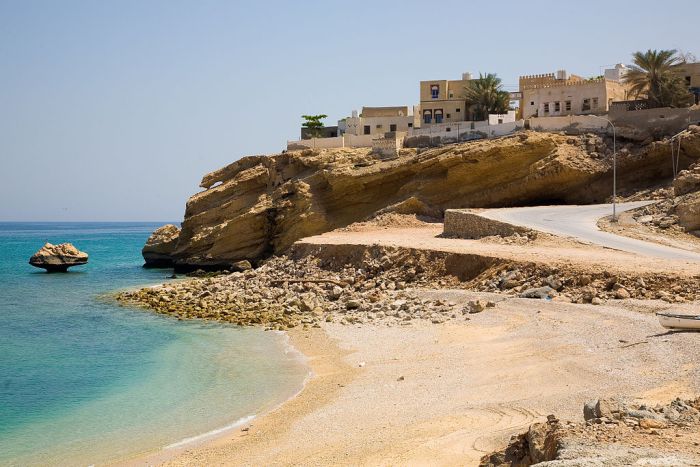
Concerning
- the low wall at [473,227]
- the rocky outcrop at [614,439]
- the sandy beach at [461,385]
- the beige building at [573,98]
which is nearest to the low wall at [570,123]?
the beige building at [573,98]

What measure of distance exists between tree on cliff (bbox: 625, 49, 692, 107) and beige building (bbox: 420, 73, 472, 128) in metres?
13.7

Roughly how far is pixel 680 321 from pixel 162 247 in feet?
150

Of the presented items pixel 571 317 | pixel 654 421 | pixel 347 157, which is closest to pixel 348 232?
pixel 347 157

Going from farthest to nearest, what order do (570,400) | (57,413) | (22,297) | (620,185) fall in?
(620,185) → (22,297) → (57,413) → (570,400)

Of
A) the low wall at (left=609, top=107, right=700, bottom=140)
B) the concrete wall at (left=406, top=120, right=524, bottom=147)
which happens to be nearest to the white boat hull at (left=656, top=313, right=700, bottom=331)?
the low wall at (left=609, top=107, right=700, bottom=140)

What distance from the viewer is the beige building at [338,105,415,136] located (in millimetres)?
55000

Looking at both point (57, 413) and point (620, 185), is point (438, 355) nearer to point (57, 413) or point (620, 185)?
point (57, 413)

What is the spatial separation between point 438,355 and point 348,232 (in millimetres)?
24693

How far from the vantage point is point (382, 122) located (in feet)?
182

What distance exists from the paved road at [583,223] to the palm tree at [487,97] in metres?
15.8

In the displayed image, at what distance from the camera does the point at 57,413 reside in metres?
15.4

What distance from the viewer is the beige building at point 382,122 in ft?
180

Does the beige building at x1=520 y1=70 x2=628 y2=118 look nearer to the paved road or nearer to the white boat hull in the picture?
the paved road

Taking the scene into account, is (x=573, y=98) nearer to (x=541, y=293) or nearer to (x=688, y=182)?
(x=688, y=182)
